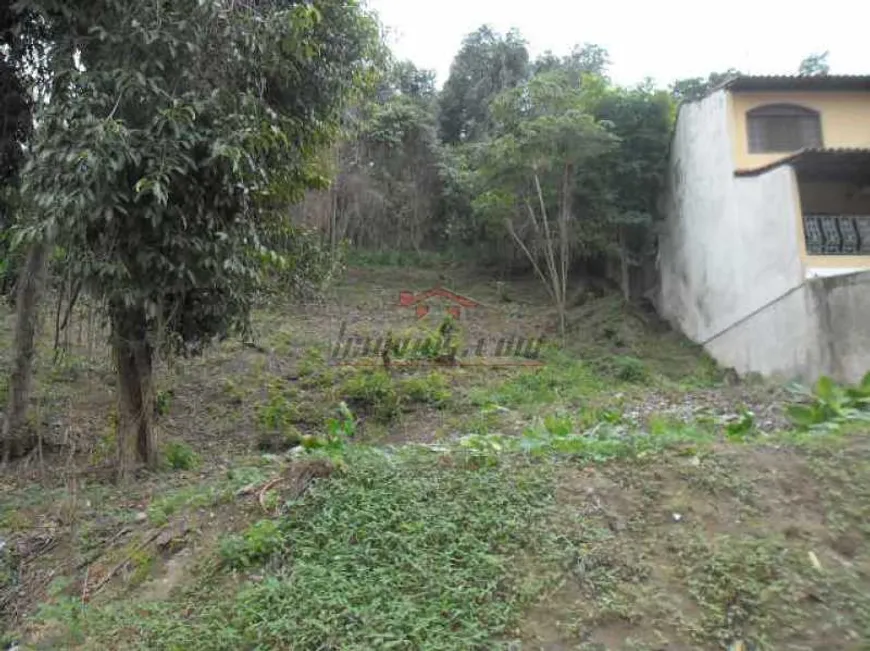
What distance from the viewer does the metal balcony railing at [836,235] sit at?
9992mm

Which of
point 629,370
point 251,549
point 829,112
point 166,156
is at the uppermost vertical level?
point 829,112

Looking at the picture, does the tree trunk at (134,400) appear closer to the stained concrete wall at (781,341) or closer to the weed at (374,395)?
the weed at (374,395)

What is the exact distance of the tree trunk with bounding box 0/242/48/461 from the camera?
6.95 meters

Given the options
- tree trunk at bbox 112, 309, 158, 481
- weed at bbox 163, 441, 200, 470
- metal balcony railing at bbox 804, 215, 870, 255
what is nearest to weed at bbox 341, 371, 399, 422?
weed at bbox 163, 441, 200, 470

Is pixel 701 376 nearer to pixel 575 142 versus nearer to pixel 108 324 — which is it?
pixel 575 142

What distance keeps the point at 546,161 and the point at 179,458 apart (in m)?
10.1

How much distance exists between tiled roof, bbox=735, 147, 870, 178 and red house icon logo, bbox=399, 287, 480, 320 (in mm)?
7029

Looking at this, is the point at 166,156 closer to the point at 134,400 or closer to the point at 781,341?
the point at 134,400

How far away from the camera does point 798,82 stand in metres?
11.9

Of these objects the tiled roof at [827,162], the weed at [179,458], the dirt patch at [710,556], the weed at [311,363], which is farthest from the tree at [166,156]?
the tiled roof at [827,162]

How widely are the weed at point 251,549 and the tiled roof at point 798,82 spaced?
11607 millimetres

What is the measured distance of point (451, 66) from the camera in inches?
877

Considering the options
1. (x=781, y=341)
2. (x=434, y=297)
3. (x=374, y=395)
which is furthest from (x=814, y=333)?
(x=434, y=297)

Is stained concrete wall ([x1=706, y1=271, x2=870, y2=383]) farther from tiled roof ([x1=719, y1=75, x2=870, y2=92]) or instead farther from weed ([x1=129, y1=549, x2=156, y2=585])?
weed ([x1=129, y1=549, x2=156, y2=585])
